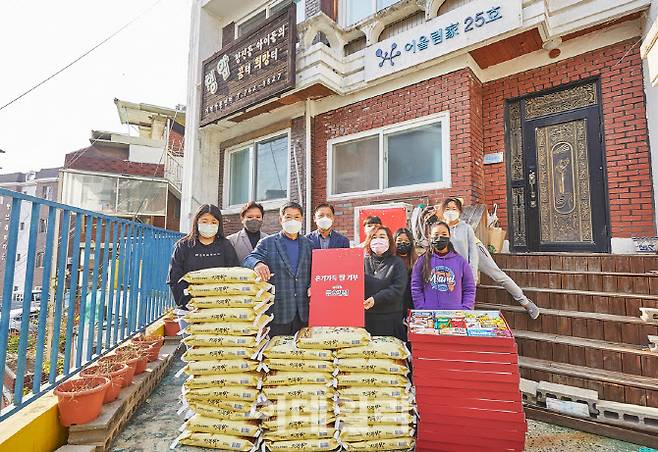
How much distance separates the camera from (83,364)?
282 cm

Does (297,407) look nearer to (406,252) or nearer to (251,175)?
(406,252)

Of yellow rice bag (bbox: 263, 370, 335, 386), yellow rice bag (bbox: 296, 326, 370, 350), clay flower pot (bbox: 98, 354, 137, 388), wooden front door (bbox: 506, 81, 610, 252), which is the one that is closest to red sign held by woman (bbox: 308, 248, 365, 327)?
yellow rice bag (bbox: 296, 326, 370, 350)

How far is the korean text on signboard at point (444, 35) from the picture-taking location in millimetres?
4520

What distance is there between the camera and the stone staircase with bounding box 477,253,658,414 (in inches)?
111

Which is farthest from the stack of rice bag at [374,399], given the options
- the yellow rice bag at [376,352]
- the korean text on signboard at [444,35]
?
the korean text on signboard at [444,35]

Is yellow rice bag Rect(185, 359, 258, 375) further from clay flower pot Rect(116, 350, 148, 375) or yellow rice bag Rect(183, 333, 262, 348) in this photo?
clay flower pot Rect(116, 350, 148, 375)

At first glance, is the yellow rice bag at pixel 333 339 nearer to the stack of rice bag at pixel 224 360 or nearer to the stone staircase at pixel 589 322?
the stack of rice bag at pixel 224 360

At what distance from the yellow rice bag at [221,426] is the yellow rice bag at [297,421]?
0.36 ft

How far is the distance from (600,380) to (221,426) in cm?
301

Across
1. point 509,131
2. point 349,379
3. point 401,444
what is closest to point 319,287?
point 349,379

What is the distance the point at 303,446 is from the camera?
223 centimetres

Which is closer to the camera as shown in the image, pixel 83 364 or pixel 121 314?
pixel 83 364

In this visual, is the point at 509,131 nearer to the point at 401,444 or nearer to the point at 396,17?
the point at 396,17

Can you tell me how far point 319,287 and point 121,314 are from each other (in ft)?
8.53
